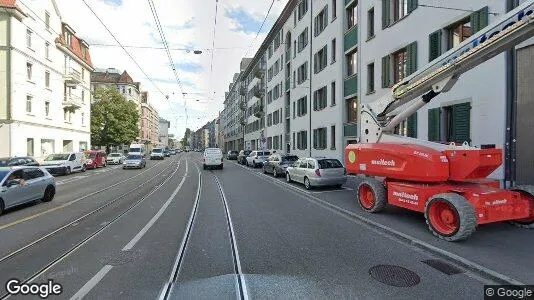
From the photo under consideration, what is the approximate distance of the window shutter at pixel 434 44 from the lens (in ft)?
46.7

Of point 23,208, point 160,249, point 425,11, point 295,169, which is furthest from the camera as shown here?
point 295,169

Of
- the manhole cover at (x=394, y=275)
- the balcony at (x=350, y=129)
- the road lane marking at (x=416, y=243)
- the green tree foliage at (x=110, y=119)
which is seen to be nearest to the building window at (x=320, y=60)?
the balcony at (x=350, y=129)

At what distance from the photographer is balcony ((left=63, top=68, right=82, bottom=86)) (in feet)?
120

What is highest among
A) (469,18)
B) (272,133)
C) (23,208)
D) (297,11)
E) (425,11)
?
(297,11)

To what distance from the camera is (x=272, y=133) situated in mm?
46562

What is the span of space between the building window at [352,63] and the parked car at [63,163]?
21.6 m

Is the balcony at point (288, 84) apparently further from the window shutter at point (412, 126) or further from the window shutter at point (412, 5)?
the window shutter at point (412, 126)

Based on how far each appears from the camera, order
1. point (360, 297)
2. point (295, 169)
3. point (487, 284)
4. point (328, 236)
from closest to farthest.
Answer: point (360, 297)
point (487, 284)
point (328, 236)
point (295, 169)

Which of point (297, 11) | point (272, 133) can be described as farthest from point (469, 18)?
point (272, 133)

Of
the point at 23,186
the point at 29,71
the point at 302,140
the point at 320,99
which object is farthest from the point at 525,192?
the point at 29,71

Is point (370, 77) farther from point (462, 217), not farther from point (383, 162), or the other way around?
point (462, 217)

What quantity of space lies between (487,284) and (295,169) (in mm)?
12838

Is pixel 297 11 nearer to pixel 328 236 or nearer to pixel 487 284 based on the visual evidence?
pixel 328 236

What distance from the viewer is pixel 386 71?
59.7ft
